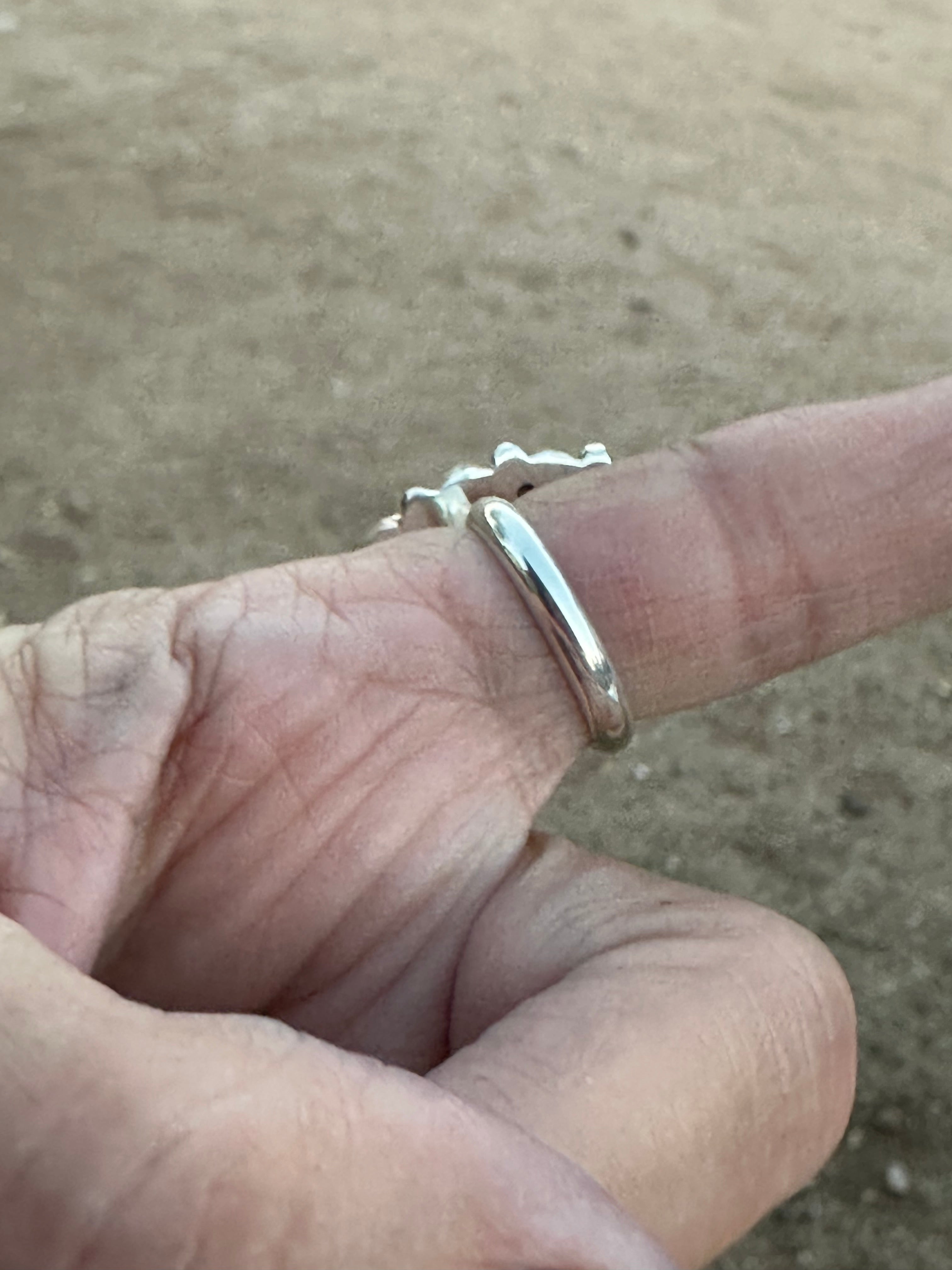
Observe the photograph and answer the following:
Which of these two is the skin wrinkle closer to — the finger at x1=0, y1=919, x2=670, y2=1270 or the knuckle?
the knuckle

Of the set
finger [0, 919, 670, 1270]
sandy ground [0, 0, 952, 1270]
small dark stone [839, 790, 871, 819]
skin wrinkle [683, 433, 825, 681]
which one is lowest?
small dark stone [839, 790, 871, 819]

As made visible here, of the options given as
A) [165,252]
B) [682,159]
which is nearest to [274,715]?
[165,252]

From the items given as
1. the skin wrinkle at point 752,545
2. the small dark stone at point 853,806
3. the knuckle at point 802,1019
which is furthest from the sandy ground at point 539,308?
the skin wrinkle at point 752,545

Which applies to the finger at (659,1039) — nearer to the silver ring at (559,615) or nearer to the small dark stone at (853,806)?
the silver ring at (559,615)

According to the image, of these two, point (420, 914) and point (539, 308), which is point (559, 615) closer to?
point (420, 914)

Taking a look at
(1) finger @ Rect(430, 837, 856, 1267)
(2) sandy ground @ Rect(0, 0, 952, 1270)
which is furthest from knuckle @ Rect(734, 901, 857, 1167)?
(2) sandy ground @ Rect(0, 0, 952, 1270)
